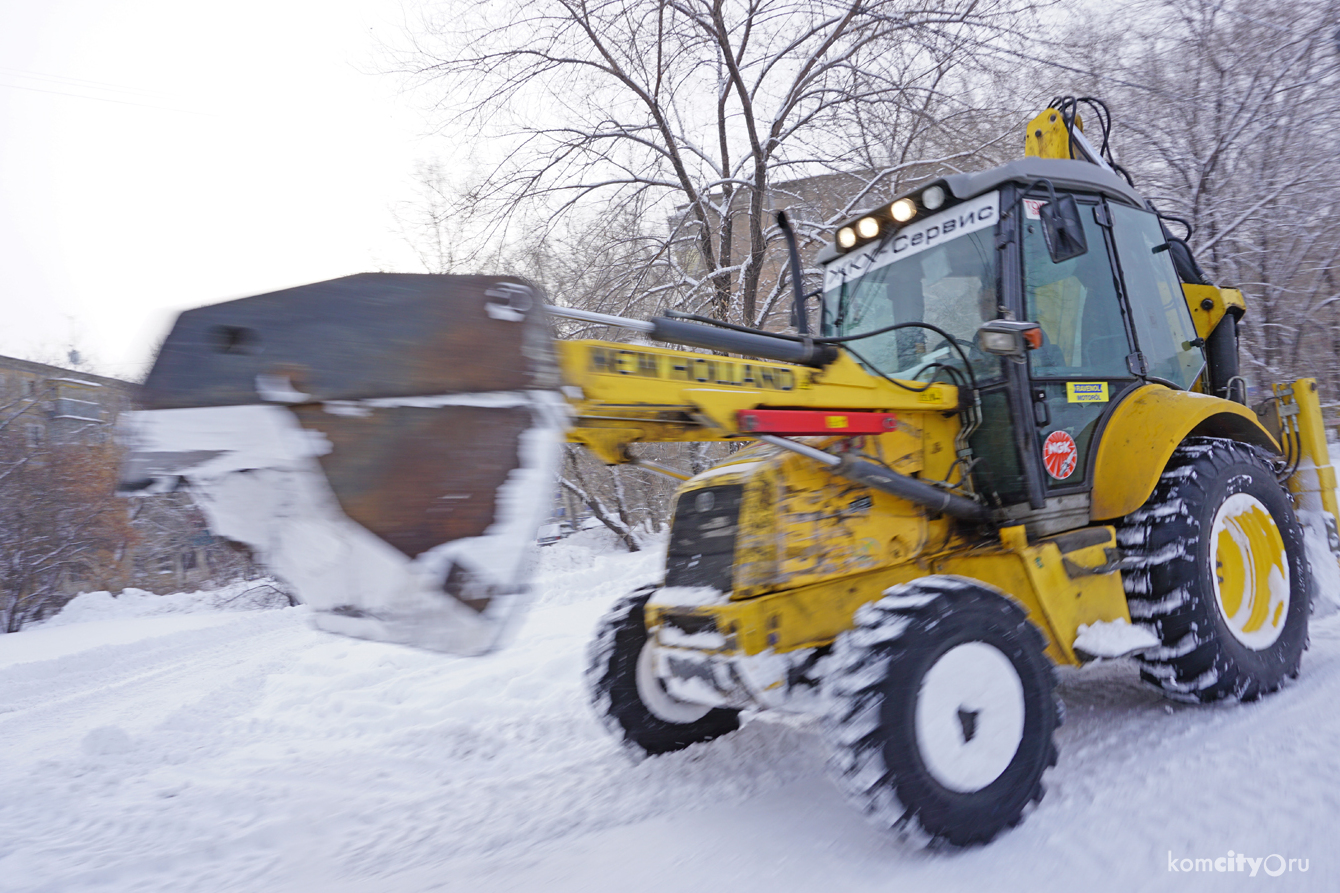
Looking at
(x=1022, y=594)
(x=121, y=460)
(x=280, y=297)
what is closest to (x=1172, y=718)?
(x=1022, y=594)

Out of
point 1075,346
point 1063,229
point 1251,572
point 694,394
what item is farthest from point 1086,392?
point 694,394

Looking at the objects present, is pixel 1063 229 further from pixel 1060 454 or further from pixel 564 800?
pixel 564 800

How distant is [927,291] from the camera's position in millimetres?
4031

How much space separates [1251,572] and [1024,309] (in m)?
1.90

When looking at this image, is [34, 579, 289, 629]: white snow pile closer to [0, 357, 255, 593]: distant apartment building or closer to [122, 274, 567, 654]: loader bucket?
[0, 357, 255, 593]: distant apartment building

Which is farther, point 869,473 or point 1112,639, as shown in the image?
point 1112,639

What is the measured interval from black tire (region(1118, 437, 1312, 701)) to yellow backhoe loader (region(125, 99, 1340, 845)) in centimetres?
2

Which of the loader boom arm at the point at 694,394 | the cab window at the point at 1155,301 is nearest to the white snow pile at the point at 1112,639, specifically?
the loader boom arm at the point at 694,394

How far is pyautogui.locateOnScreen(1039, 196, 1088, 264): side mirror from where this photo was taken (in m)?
3.53

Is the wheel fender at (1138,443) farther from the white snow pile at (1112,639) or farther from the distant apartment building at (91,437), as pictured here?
the distant apartment building at (91,437)

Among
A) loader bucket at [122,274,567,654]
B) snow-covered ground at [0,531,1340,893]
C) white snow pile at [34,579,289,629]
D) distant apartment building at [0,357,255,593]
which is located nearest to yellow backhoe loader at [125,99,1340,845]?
loader bucket at [122,274,567,654]

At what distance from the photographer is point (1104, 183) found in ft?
13.9

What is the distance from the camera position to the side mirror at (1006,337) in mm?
3342

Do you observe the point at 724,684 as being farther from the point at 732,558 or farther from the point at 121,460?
the point at 121,460
